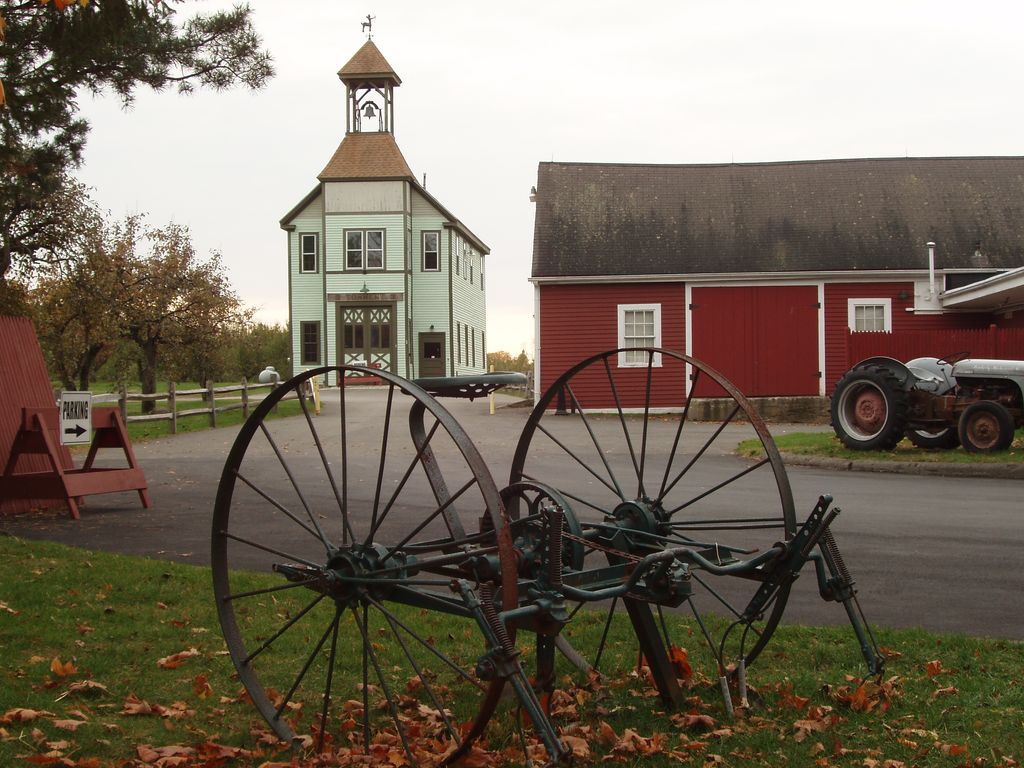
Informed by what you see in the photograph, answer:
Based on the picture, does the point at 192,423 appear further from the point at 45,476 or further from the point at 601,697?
the point at 601,697

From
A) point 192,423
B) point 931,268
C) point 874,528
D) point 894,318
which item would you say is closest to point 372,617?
point 874,528

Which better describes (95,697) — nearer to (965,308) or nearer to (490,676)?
(490,676)

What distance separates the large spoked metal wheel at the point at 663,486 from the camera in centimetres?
499

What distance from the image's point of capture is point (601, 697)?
5184 millimetres

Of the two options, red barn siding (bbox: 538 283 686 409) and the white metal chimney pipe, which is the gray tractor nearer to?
the white metal chimney pipe

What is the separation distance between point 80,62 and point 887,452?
12281mm

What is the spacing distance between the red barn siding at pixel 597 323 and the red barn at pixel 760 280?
0.03 meters

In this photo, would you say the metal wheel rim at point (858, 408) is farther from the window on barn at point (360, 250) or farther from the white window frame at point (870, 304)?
the window on barn at point (360, 250)

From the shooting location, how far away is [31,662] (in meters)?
5.74

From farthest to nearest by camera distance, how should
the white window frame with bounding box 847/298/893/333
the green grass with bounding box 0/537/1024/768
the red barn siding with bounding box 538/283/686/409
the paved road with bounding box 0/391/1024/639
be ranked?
the red barn siding with bounding box 538/283/686/409, the white window frame with bounding box 847/298/893/333, the paved road with bounding box 0/391/1024/639, the green grass with bounding box 0/537/1024/768

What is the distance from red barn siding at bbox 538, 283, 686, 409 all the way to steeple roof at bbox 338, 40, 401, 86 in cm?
1857

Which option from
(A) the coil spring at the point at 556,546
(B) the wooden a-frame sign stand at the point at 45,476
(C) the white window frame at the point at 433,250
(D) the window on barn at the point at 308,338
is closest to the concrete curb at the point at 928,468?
(B) the wooden a-frame sign stand at the point at 45,476

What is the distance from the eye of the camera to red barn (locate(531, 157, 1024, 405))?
2756 centimetres

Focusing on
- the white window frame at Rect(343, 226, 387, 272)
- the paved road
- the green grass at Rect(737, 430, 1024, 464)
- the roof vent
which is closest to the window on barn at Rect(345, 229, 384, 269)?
the white window frame at Rect(343, 226, 387, 272)
